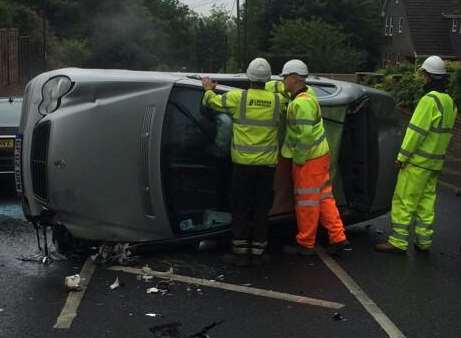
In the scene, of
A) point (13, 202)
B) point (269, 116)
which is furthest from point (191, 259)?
point (13, 202)

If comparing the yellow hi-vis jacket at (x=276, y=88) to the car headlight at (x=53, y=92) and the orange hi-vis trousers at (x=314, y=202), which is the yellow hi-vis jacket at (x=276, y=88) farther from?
the car headlight at (x=53, y=92)

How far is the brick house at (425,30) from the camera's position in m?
48.5

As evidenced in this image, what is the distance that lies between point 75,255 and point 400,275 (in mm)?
2742

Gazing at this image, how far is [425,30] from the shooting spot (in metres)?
50.2

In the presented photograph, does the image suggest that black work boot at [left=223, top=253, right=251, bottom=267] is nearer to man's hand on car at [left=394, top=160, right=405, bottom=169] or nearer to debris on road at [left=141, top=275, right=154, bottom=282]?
debris on road at [left=141, top=275, right=154, bottom=282]

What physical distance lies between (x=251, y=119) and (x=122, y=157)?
1.10 m

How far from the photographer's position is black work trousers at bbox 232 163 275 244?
598cm

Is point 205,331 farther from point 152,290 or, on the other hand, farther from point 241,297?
point 152,290

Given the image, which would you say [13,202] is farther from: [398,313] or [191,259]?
[398,313]

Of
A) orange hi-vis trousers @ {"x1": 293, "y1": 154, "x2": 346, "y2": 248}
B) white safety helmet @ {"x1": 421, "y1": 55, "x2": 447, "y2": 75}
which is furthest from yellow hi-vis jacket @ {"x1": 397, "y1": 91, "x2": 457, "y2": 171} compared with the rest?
orange hi-vis trousers @ {"x1": 293, "y1": 154, "x2": 346, "y2": 248}

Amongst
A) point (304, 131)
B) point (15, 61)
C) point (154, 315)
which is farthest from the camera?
point (15, 61)

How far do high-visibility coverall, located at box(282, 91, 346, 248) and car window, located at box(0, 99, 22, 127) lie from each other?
175 inches

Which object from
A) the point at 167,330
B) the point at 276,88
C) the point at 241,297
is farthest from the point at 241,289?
the point at 276,88

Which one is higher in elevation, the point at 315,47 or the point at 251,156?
the point at 315,47
